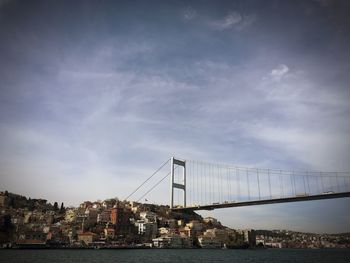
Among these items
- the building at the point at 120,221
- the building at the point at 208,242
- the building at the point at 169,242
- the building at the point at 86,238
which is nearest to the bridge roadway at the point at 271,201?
the building at the point at 86,238

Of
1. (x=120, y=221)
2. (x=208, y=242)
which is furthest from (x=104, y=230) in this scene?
(x=208, y=242)

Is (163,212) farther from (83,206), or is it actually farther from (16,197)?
(16,197)

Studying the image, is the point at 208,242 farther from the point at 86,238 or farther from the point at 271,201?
the point at 271,201

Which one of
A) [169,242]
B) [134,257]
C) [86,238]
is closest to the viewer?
[134,257]

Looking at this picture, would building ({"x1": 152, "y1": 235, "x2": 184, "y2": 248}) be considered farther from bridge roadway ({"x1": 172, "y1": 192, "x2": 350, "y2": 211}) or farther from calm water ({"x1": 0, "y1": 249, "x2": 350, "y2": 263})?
bridge roadway ({"x1": 172, "y1": 192, "x2": 350, "y2": 211})

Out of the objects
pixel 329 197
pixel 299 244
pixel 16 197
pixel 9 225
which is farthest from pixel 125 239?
pixel 299 244

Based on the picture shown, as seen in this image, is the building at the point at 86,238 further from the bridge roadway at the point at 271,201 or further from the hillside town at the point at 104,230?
the bridge roadway at the point at 271,201

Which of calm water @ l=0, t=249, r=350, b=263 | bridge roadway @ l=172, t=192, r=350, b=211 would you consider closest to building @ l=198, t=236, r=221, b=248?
calm water @ l=0, t=249, r=350, b=263

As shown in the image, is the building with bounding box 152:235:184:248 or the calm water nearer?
the calm water
